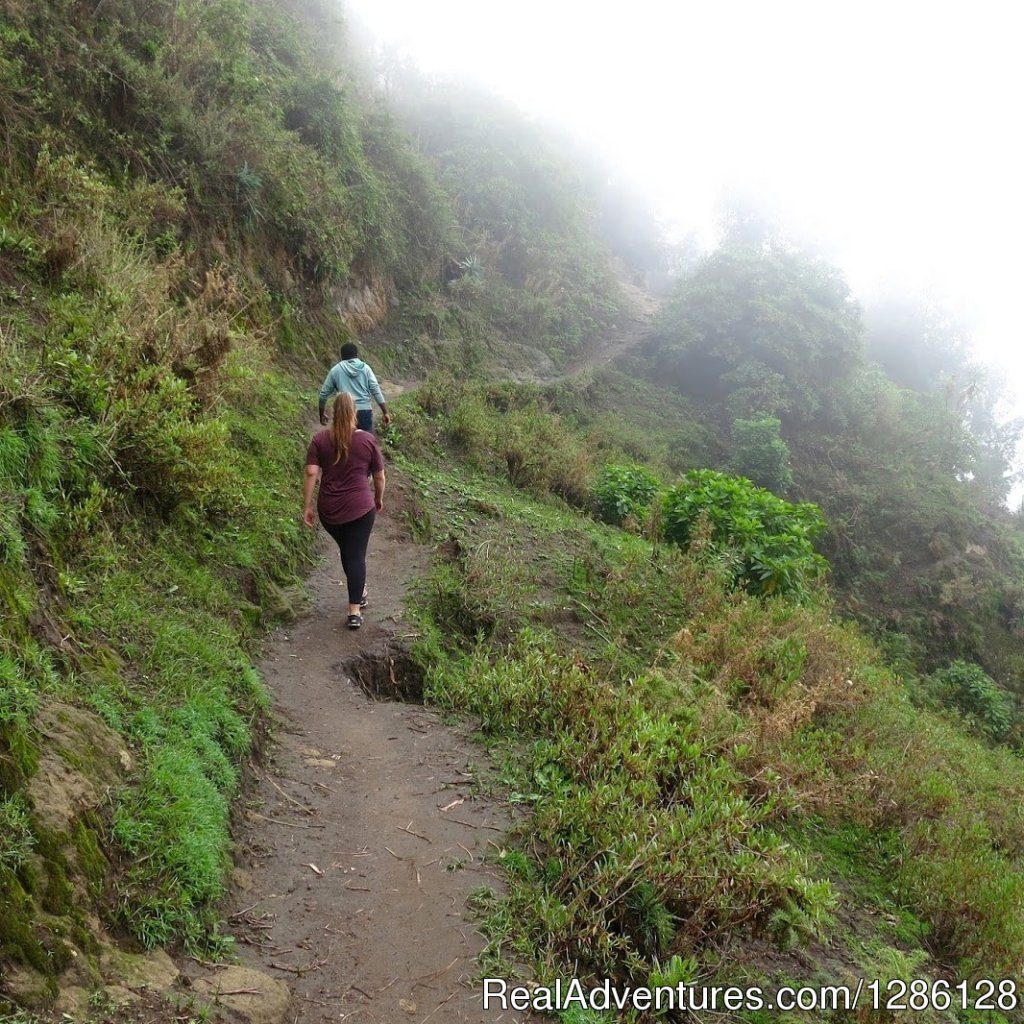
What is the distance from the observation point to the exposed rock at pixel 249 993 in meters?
2.64

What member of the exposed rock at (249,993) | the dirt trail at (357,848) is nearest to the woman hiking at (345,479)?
the dirt trail at (357,848)

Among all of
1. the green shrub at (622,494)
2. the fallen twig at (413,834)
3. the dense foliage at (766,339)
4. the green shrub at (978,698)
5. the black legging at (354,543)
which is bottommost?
the green shrub at (978,698)

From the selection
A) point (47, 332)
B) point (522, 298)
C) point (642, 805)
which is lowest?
point (642, 805)

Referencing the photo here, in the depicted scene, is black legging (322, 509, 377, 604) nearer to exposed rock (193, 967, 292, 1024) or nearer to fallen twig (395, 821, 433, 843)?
fallen twig (395, 821, 433, 843)

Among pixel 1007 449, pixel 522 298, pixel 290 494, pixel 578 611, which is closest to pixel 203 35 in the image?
pixel 290 494

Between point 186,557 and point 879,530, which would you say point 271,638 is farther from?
point 879,530

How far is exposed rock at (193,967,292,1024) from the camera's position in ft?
8.67

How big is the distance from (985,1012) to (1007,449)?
1949 inches

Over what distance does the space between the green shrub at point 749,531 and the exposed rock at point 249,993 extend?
8265mm

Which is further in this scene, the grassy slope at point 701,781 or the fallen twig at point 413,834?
the fallen twig at point 413,834

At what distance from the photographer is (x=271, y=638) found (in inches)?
239

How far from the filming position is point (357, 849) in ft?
13.1

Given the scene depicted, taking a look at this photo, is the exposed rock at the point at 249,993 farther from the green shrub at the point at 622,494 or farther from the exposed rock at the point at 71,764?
the green shrub at the point at 622,494

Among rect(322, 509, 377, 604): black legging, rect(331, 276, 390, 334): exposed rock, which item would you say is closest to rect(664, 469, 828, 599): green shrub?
rect(322, 509, 377, 604): black legging
